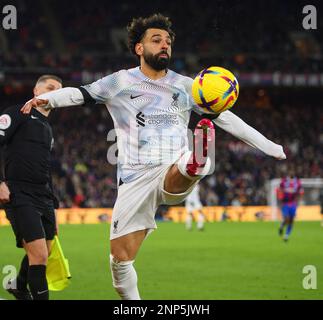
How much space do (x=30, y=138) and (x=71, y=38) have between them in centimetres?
2777

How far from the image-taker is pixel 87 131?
3450 cm

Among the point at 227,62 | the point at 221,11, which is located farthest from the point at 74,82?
the point at 221,11

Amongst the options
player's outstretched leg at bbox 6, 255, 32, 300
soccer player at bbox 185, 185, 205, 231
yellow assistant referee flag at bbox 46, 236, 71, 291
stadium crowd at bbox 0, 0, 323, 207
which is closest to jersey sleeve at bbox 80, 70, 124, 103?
yellow assistant referee flag at bbox 46, 236, 71, 291

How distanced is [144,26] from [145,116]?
2.66 feet

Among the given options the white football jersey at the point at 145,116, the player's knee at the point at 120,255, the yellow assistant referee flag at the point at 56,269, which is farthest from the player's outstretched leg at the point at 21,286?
the white football jersey at the point at 145,116

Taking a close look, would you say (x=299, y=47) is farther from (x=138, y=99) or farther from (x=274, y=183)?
(x=138, y=99)

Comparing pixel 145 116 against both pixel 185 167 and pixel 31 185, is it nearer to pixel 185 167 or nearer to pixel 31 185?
pixel 185 167

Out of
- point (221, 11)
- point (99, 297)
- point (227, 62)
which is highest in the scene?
point (227, 62)

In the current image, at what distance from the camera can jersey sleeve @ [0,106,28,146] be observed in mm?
7270

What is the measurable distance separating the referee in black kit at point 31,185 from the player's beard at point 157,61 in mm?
1372

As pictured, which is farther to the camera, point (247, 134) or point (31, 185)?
point (31, 185)

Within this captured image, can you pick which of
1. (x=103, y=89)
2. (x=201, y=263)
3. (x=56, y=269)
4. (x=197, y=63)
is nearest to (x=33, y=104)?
(x=103, y=89)

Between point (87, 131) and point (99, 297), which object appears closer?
point (99, 297)

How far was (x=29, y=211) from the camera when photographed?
7219 millimetres
